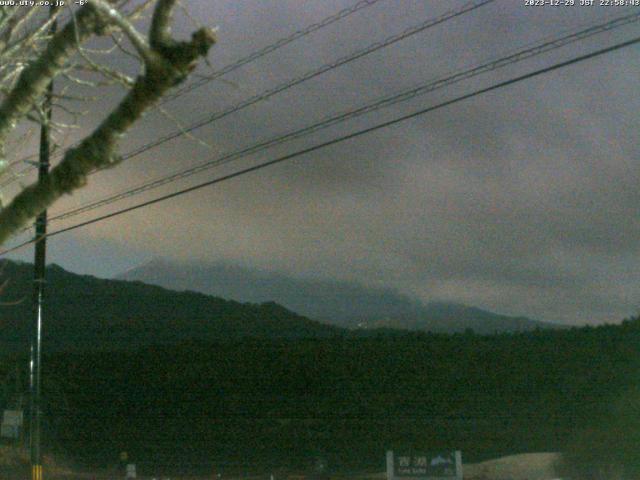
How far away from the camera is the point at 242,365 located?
36.5m

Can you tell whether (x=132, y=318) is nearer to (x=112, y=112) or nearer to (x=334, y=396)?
(x=334, y=396)

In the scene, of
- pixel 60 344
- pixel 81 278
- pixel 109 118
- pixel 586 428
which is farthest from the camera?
pixel 81 278

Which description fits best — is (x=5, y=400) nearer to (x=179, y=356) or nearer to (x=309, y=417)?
(x=179, y=356)

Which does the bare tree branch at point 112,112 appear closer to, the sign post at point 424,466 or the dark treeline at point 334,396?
the sign post at point 424,466

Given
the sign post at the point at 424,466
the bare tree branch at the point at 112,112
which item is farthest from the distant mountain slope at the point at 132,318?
the bare tree branch at the point at 112,112

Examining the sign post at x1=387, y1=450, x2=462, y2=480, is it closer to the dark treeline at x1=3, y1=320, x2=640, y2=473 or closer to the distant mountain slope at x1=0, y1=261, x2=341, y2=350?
the dark treeline at x1=3, y1=320, x2=640, y2=473

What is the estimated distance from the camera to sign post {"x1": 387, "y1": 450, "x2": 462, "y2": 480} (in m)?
18.8

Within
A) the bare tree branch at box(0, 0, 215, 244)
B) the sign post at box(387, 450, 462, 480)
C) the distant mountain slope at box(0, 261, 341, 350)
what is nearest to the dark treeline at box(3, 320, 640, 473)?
the distant mountain slope at box(0, 261, 341, 350)

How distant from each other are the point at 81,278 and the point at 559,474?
32.8m

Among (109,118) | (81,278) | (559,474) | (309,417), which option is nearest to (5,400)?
(309,417)

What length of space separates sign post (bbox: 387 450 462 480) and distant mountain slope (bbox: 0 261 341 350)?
25158 mm

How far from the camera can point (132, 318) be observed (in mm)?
49281

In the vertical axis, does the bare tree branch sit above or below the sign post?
above

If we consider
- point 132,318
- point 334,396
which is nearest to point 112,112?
point 334,396
